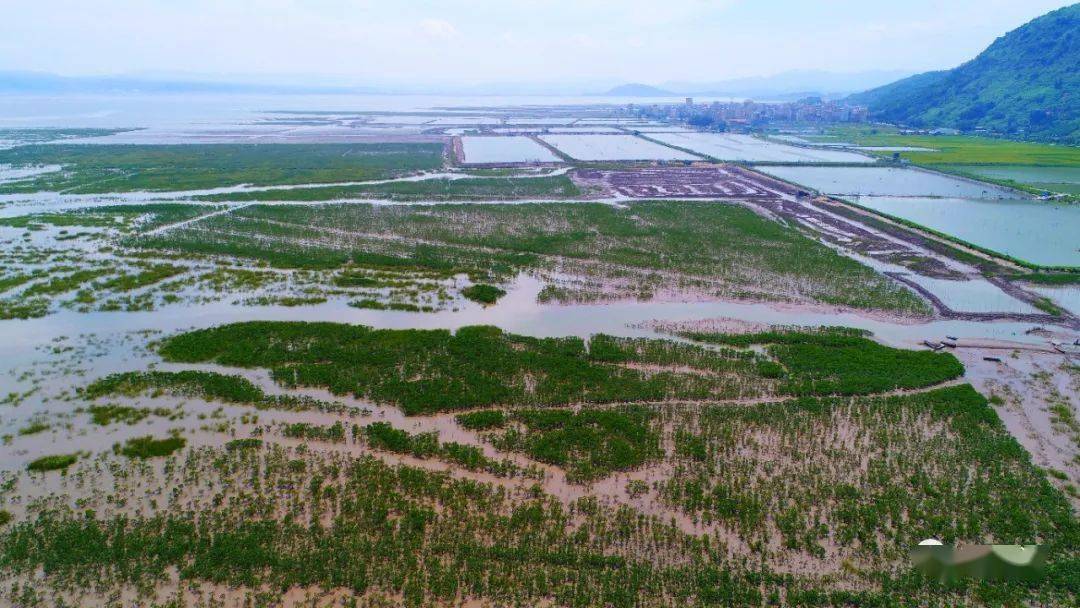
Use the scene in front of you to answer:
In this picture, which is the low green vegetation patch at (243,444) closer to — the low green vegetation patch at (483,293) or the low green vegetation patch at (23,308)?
the low green vegetation patch at (483,293)

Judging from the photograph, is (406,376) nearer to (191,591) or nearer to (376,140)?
(191,591)

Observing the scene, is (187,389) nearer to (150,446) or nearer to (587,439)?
(150,446)

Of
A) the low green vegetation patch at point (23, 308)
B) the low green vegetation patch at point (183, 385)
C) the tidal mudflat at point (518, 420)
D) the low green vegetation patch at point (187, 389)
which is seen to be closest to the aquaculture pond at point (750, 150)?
the tidal mudflat at point (518, 420)

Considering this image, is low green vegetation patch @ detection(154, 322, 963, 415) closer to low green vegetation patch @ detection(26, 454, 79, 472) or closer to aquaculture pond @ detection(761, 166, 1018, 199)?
low green vegetation patch @ detection(26, 454, 79, 472)

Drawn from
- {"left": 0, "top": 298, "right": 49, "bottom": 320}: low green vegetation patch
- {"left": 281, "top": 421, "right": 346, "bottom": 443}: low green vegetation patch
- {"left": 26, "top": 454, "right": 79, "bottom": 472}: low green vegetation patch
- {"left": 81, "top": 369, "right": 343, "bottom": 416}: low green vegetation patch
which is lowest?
{"left": 26, "top": 454, "right": 79, "bottom": 472}: low green vegetation patch

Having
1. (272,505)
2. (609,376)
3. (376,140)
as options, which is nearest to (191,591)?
(272,505)

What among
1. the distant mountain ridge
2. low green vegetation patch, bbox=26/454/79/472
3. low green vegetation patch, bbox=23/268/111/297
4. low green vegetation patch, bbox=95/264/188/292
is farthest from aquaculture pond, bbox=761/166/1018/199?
low green vegetation patch, bbox=23/268/111/297

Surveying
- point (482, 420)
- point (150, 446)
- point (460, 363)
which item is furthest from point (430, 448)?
point (150, 446)
